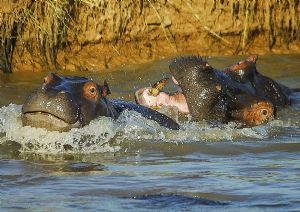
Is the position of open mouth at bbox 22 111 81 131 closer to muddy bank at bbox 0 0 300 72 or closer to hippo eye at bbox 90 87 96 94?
hippo eye at bbox 90 87 96 94

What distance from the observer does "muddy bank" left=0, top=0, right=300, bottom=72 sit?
43.2 ft

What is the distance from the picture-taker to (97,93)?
7.90 m

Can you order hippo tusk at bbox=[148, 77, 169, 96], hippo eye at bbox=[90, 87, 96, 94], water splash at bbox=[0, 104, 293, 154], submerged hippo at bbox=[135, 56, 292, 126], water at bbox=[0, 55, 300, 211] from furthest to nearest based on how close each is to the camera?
hippo tusk at bbox=[148, 77, 169, 96]
submerged hippo at bbox=[135, 56, 292, 126]
hippo eye at bbox=[90, 87, 96, 94]
water splash at bbox=[0, 104, 293, 154]
water at bbox=[0, 55, 300, 211]

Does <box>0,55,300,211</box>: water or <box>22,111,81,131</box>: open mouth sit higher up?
<box>22,111,81,131</box>: open mouth

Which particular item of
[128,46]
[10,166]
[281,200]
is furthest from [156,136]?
[128,46]

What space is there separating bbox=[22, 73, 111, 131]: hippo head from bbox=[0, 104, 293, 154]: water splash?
0.06 m

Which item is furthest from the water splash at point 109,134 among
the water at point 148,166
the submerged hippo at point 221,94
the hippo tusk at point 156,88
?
the hippo tusk at point 156,88

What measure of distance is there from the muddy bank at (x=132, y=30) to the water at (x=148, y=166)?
4096mm

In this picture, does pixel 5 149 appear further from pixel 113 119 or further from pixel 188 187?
pixel 188 187

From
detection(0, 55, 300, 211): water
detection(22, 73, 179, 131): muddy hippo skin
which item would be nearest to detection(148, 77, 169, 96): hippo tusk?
detection(0, 55, 300, 211): water

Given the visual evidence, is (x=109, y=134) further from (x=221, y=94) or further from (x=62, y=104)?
(x=221, y=94)

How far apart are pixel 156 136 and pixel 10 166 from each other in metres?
1.75

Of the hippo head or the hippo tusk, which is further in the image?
the hippo tusk

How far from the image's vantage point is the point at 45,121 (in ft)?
24.8
